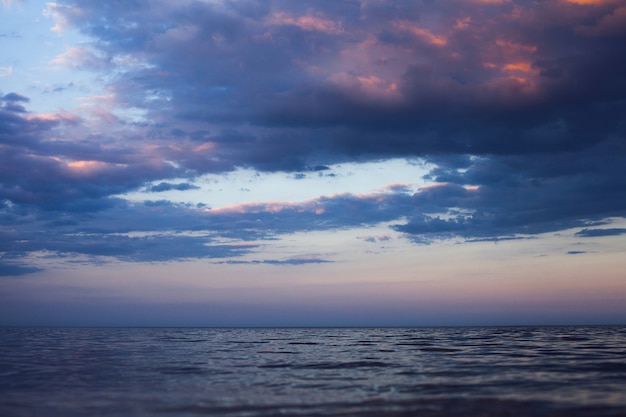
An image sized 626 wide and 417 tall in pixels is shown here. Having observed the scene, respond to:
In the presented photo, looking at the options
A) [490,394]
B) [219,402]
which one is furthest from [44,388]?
[490,394]

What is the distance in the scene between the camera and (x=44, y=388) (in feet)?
63.0

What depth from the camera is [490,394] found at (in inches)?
668

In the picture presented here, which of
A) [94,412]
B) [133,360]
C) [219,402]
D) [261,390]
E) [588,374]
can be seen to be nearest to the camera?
[94,412]

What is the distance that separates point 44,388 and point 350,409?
471 inches

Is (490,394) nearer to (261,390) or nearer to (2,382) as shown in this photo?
(261,390)

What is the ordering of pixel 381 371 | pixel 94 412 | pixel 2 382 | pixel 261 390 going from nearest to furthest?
pixel 94 412
pixel 261 390
pixel 2 382
pixel 381 371

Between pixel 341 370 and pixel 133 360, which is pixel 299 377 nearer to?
pixel 341 370

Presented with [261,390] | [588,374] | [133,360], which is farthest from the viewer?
[133,360]

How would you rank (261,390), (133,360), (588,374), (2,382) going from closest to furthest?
(261,390), (2,382), (588,374), (133,360)

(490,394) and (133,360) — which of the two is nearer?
(490,394)

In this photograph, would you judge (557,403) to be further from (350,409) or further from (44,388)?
(44,388)

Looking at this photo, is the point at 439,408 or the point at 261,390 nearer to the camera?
the point at 439,408

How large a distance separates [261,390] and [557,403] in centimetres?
967

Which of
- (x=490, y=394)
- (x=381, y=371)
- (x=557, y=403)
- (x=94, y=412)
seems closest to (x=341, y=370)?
(x=381, y=371)
